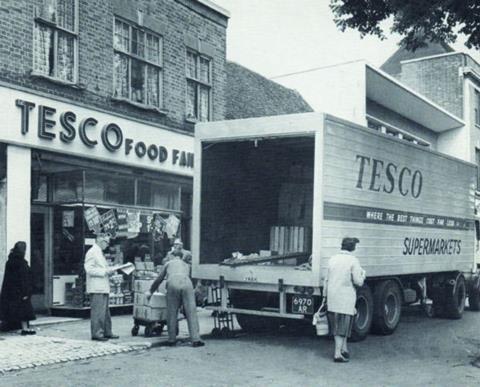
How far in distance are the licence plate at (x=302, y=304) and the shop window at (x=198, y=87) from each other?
7683mm

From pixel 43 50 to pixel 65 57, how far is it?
1.98ft

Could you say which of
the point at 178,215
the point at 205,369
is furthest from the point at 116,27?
the point at 205,369

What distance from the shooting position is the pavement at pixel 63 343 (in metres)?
9.01

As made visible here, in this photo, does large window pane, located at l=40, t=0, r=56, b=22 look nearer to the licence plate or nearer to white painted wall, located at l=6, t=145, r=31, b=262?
white painted wall, located at l=6, t=145, r=31, b=262

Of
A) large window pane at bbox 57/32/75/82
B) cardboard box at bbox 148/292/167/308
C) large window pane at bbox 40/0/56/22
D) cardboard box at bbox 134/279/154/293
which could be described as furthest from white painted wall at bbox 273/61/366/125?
cardboard box at bbox 148/292/167/308

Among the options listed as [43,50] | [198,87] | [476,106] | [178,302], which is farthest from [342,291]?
[476,106]

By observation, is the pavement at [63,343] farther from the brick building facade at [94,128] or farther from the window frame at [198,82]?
the window frame at [198,82]

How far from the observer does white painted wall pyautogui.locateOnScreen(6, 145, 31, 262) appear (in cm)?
1213

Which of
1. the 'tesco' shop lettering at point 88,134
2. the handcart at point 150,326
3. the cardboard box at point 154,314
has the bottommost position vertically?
the handcart at point 150,326

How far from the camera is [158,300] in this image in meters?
11.1

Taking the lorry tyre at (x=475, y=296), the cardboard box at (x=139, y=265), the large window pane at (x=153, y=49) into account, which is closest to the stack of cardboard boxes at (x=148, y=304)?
the cardboard box at (x=139, y=265)

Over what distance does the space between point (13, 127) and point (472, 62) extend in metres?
28.0

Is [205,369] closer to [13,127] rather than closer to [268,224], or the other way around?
[268,224]

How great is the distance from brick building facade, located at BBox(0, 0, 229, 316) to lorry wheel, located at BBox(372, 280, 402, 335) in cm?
557
